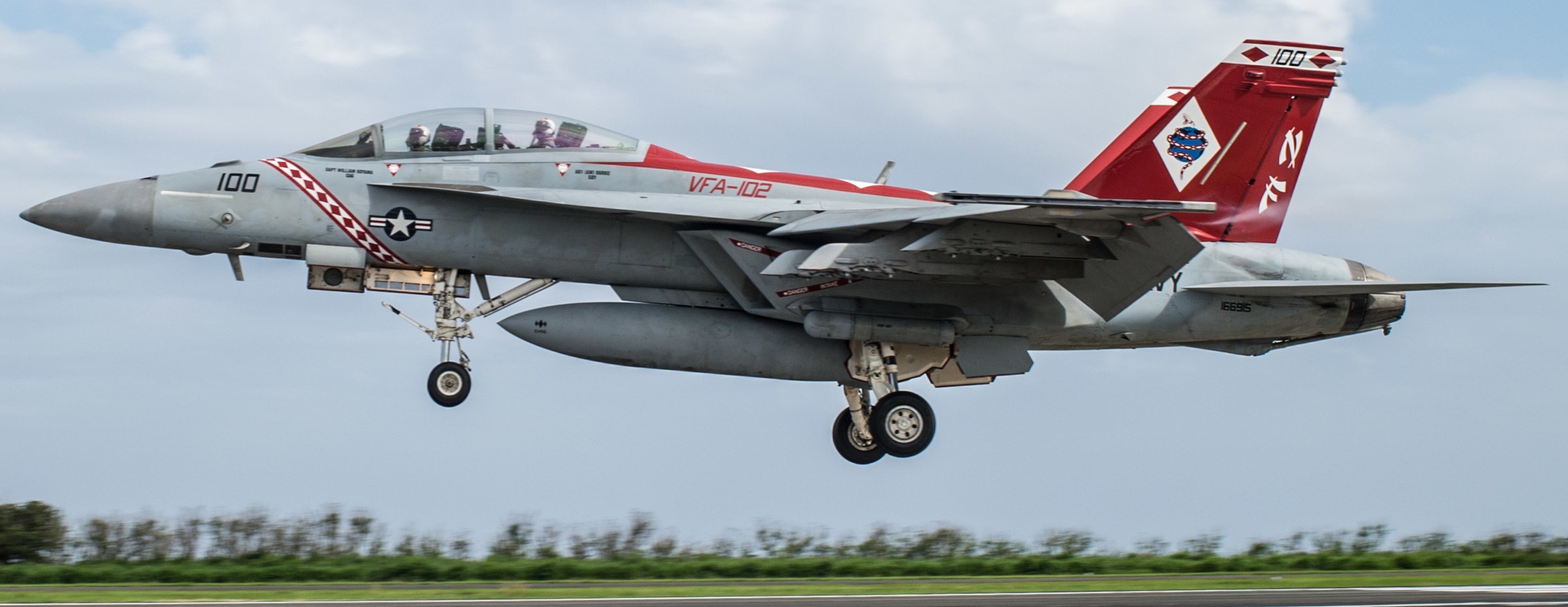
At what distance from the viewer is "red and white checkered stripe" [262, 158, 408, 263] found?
1449cm

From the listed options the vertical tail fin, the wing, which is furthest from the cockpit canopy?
the vertical tail fin

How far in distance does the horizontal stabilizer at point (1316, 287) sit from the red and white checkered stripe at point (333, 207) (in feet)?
26.9

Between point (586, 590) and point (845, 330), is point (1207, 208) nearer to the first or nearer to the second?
point (845, 330)

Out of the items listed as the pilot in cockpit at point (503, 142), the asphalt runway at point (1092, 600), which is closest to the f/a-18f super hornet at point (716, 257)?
the pilot in cockpit at point (503, 142)

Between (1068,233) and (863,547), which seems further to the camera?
(863,547)

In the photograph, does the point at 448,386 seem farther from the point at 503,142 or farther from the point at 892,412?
the point at 892,412

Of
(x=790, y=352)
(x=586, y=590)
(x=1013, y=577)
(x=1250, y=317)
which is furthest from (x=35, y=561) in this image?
(x=1250, y=317)

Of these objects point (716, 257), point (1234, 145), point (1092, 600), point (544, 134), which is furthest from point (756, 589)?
point (1234, 145)

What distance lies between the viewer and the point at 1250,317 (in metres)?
16.3

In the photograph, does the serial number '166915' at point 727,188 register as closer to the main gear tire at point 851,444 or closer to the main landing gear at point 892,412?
the main landing gear at point 892,412

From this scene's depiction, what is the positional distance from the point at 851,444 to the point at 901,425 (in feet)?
4.68

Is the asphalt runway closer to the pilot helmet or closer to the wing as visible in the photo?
the wing

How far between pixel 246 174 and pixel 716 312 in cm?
463

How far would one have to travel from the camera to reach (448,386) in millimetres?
14625
